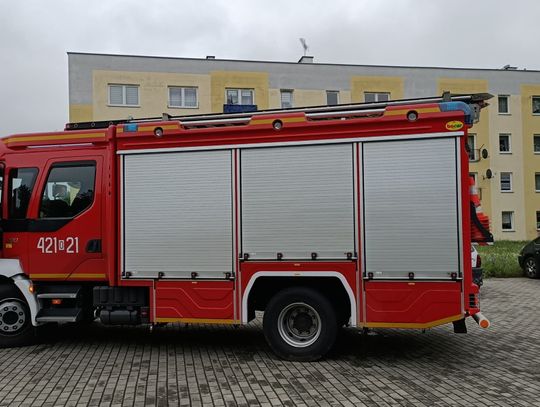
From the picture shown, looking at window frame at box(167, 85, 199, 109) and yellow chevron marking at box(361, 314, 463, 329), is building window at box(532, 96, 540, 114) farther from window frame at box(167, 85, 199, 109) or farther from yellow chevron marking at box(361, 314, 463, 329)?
yellow chevron marking at box(361, 314, 463, 329)

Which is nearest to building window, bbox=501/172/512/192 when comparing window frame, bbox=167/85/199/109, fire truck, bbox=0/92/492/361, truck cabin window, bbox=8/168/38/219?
window frame, bbox=167/85/199/109

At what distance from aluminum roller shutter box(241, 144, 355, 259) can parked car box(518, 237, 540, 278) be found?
12251 millimetres

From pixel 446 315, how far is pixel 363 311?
→ 3.01ft

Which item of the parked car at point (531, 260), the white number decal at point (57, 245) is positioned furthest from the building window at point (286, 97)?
the white number decal at point (57, 245)

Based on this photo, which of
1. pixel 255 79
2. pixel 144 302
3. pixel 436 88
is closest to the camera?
pixel 144 302

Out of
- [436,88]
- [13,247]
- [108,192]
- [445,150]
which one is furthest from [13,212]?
[436,88]

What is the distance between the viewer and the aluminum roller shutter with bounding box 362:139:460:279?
19.7 ft

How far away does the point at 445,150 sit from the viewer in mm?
6047

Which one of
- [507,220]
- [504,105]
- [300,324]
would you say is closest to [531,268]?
[300,324]

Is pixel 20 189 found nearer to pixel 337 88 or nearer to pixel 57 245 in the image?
pixel 57 245

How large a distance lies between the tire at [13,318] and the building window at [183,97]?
955 inches

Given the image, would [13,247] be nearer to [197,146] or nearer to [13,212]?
[13,212]

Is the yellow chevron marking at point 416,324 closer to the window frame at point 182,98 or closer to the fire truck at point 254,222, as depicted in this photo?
the fire truck at point 254,222

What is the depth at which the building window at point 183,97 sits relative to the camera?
30438 millimetres
